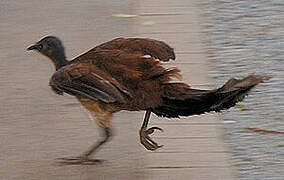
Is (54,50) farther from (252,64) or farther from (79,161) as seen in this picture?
(252,64)

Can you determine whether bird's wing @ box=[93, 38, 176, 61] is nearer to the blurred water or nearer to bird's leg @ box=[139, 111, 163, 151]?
bird's leg @ box=[139, 111, 163, 151]

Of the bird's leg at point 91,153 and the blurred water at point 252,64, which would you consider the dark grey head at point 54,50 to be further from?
the blurred water at point 252,64

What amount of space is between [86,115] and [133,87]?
137 centimetres

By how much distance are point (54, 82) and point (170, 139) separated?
1045 millimetres

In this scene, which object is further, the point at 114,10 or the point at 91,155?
the point at 114,10

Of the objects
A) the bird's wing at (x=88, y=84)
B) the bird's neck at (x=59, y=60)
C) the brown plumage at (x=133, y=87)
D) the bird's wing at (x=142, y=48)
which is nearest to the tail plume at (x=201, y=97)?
the brown plumage at (x=133, y=87)

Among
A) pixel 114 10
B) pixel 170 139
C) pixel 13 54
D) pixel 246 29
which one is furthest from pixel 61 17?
pixel 170 139

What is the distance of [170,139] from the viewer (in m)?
6.70

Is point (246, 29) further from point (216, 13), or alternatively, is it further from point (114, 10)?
point (114, 10)

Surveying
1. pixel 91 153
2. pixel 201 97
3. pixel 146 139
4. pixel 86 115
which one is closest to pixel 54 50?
pixel 91 153

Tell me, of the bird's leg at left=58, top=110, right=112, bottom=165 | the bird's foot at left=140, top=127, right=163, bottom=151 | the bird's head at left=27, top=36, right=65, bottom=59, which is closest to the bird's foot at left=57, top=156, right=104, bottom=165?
the bird's leg at left=58, top=110, right=112, bottom=165

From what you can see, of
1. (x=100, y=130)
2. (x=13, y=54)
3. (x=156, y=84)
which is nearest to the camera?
(x=156, y=84)

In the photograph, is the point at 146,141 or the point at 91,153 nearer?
the point at 146,141

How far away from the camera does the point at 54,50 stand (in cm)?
645
